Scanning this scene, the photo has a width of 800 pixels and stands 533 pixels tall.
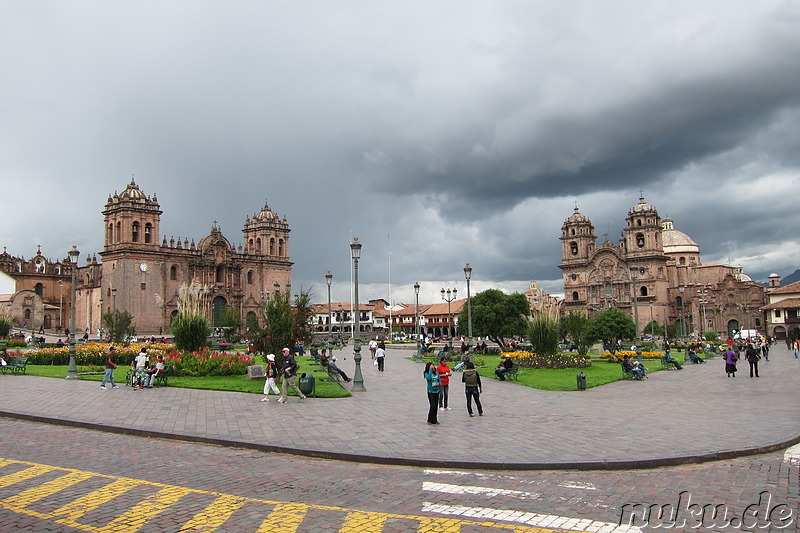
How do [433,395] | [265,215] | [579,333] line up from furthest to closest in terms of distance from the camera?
1. [265,215]
2. [579,333]
3. [433,395]

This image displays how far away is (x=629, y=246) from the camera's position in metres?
90.9

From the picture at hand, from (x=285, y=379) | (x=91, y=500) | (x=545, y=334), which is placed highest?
(x=545, y=334)

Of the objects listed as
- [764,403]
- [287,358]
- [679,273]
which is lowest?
[764,403]

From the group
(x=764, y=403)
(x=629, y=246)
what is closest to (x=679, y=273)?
(x=629, y=246)

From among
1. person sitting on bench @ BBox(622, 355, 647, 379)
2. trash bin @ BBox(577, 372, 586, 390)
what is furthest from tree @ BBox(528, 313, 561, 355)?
trash bin @ BBox(577, 372, 586, 390)

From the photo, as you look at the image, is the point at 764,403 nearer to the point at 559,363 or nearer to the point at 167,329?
the point at 559,363

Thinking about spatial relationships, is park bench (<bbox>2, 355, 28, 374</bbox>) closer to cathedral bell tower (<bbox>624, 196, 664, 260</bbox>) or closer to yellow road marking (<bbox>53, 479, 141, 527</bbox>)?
yellow road marking (<bbox>53, 479, 141, 527</bbox>)

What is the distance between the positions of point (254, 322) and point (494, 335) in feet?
88.9

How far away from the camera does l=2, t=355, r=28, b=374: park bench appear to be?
24547mm

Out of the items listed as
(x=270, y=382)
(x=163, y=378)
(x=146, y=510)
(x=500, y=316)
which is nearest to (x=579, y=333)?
(x=500, y=316)

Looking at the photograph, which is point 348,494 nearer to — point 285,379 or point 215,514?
point 215,514

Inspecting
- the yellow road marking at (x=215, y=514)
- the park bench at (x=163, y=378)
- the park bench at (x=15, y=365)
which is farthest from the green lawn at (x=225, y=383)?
the yellow road marking at (x=215, y=514)

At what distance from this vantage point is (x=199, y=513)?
6.96 metres

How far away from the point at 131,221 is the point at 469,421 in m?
64.0
